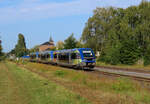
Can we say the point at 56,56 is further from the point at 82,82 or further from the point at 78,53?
the point at 82,82

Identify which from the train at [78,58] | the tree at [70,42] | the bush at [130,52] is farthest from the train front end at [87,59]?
the tree at [70,42]

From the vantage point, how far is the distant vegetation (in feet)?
117

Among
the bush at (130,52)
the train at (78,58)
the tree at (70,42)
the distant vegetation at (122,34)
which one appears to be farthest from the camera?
the tree at (70,42)

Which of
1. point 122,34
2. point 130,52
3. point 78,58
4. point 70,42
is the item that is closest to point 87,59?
point 78,58

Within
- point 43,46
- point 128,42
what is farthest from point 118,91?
point 43,46

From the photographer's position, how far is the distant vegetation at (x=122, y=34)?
1400 inches

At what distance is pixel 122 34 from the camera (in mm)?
41750

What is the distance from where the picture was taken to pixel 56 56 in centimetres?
3694

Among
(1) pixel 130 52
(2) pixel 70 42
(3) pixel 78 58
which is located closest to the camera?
(3) pixel 78 58

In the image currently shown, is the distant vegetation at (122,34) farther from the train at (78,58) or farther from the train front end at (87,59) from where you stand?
the train front end at (87,59)

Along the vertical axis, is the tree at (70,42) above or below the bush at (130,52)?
above

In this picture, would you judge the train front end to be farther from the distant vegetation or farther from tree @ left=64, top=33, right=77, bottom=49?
tree @ left=64, top=33, right=77, bottom=49

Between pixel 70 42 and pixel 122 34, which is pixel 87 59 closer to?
pixel 122 34

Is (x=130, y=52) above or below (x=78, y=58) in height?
above
